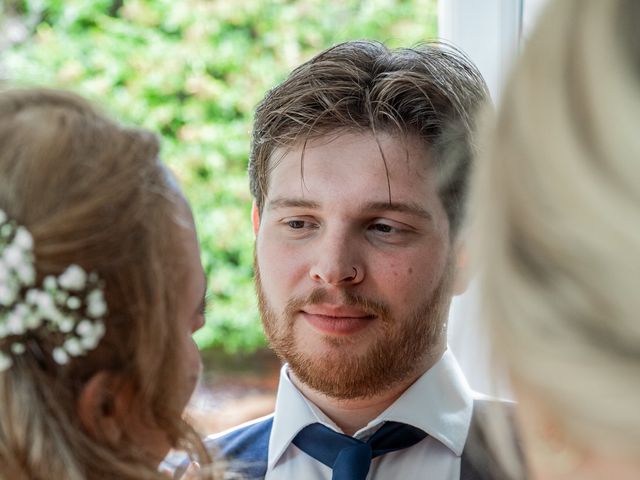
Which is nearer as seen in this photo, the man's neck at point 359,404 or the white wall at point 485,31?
the man's neck at point 359,404

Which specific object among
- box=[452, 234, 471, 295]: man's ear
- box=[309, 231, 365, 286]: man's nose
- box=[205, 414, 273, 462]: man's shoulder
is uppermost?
box=[309, 231, 365, 286]: man's nose

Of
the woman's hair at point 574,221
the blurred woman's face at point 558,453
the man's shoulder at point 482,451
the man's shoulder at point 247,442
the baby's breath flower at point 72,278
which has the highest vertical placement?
the woman's hair at point 574,221

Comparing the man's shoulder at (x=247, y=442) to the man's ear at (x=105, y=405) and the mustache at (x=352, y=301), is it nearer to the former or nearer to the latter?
the mustache at (x=352, y=301)

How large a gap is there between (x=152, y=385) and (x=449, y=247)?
1.03 meters

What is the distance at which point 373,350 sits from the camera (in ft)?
7.28

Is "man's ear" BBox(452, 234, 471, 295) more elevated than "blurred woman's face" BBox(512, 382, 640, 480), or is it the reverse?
"blurred woman's face" BBox(512, 382, 640, 480)

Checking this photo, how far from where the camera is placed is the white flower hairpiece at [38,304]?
4.29ft

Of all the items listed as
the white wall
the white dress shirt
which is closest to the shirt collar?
the white dress shirt

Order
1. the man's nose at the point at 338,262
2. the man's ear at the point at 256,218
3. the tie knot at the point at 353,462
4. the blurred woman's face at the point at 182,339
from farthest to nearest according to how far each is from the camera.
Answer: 1. the man's ear at the point at 256,218
2. the man's nose at the point at 338,262
3. the tie knot at the point at 353,462
4. the blurred woman's face at the point at 182,339

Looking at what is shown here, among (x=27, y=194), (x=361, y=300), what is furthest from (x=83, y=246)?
(x=361, y=300)

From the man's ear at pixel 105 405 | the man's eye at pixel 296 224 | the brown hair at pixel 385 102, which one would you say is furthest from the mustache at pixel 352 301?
the man's ear at pixel 105 405

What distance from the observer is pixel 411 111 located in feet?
7.38

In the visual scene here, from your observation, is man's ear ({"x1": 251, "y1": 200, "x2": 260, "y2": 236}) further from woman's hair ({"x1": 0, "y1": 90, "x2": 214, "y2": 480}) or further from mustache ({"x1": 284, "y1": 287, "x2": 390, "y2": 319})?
woman's hair ({"x1": 0, "y1": 90, "x2": 214, "y2": 480})

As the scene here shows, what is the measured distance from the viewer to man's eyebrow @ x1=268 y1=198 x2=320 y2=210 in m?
2.22
